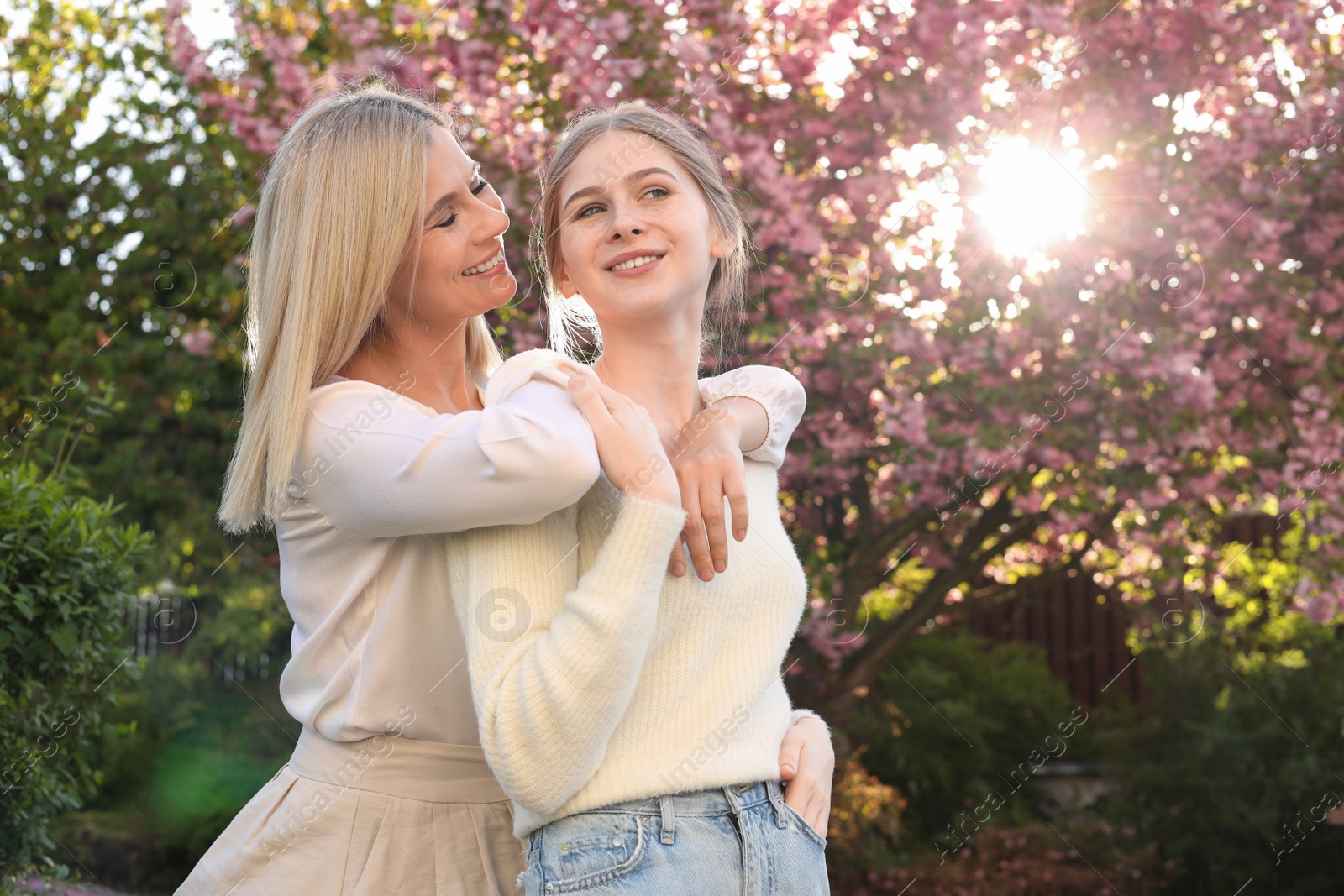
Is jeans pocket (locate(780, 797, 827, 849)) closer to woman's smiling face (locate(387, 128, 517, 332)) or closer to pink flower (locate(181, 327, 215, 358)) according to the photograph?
woman's smiling face (locate(387, 128, 517, 332))

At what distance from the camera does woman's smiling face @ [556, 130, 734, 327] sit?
179cm

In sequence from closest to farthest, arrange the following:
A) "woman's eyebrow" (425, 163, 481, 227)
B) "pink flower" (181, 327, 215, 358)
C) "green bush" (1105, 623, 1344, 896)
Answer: "woman's eyebrow" (425, 163, 481, 227)
"green bush" (1105, 623, 1344, 896)
"pink flower" (181, 327, 215, 358)

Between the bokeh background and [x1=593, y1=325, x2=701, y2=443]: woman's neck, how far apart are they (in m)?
1.92

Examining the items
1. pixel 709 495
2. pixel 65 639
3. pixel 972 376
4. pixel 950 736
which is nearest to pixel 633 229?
pixel 709 495

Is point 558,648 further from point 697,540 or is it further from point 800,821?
point 800,821

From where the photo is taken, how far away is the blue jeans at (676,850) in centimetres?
145

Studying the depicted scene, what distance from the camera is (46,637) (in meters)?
2.94

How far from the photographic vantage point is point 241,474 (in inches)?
71.5

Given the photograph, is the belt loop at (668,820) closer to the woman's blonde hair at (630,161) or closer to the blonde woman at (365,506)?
the blonde woman at (365,506)

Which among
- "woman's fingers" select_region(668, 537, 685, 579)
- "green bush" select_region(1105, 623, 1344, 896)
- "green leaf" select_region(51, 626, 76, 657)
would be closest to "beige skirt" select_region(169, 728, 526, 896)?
"woman's fingers" select_region(668, 537, 685, 579)

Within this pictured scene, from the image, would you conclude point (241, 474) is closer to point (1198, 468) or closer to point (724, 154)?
point (724, 154)

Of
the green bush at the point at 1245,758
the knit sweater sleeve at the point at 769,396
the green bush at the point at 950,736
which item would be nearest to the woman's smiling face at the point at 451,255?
the knit sweater sleeve at the point at 769,396

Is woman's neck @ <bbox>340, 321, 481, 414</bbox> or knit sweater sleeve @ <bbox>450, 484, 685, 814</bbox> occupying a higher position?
woman's neck @ <bbox>340, 321, 481, 414</bbox>

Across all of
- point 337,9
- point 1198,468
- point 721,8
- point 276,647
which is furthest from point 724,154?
point 276,647
